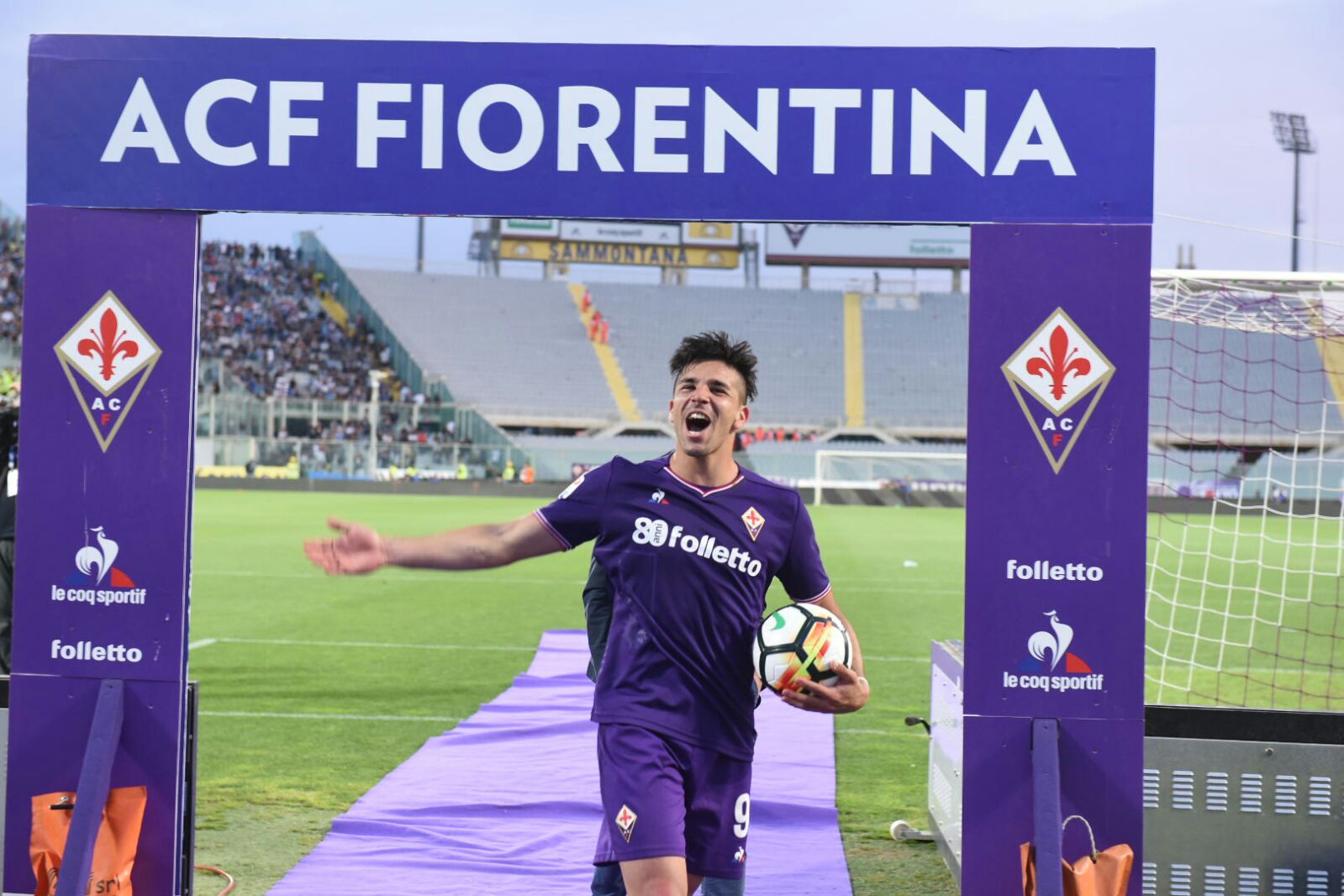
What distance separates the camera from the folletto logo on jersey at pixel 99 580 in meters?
4.84

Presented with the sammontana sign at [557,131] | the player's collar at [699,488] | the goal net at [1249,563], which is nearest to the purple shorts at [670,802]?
the player's collar at [699,488]

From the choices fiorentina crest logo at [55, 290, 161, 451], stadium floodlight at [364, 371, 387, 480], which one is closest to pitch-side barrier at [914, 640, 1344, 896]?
fiorentina crest logo at [55, 290, 161, 451]

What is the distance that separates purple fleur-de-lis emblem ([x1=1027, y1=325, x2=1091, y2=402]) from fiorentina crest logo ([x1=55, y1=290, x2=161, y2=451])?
9.69 ft

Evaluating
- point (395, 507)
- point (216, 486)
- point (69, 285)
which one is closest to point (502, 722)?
point (69, 285)

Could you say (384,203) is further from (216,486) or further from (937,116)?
(216,486)

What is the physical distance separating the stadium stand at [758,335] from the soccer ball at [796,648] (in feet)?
164

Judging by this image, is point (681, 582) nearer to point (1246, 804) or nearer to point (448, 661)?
point (1246, 804)

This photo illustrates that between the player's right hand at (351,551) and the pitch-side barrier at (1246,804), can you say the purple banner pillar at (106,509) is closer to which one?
the player's right hand at (351,551)

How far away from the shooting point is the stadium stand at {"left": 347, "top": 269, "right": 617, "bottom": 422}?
54.8 metres

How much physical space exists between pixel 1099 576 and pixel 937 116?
5.12 feet

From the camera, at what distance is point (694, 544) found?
13.2 ft

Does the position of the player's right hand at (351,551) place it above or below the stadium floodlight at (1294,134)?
below

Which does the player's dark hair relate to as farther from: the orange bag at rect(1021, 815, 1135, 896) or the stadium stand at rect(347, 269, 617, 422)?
the stadium stand at rect(347, 269, 617, 422)

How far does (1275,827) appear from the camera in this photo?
202 inches
